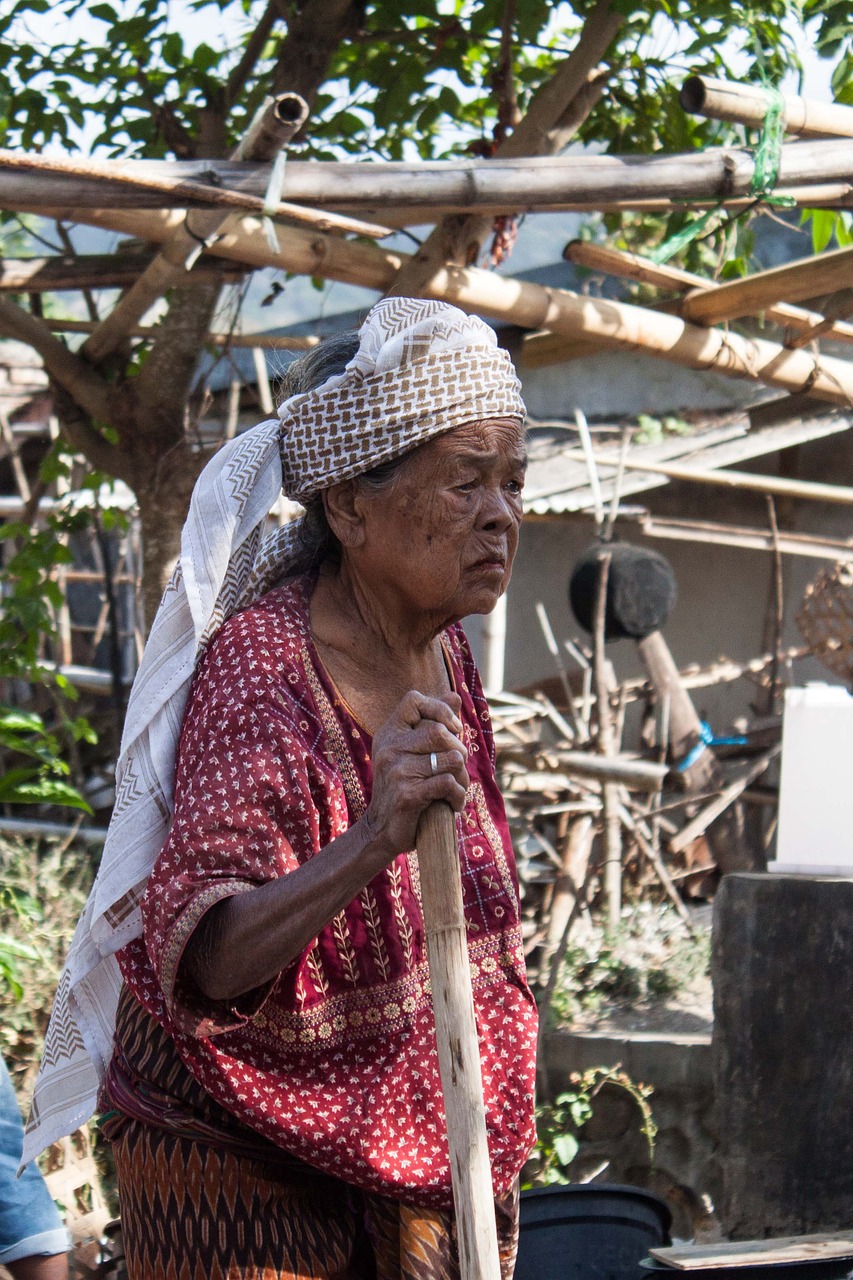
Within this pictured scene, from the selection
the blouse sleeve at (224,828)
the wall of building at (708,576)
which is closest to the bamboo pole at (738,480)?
the wall of building at (708,576)

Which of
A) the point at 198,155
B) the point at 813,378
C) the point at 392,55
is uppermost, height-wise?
the point at 392,55

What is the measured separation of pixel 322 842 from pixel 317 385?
649 mm

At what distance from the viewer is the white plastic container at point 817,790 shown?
3389 mm

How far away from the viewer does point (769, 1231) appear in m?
3.40

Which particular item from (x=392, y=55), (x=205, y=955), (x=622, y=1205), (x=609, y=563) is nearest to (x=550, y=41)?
(x=392, y=55)

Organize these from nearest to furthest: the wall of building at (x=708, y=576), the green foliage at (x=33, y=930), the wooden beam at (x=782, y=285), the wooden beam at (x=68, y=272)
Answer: the wooden beam at (x=782, y=285)
the wooden beam at (x=68, y=272)
the green foliage at (x=33, y=930)
the wall of building at (x=708, y=576)

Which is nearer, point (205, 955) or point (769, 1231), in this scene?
point (205, 955)

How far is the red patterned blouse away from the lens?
1.58 metres

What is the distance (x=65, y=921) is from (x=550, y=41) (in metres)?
3.87

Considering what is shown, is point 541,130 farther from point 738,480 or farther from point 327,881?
point 327,881

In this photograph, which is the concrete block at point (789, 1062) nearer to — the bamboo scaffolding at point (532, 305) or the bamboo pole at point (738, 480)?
the bamboo scaffolding at point (532, 305)

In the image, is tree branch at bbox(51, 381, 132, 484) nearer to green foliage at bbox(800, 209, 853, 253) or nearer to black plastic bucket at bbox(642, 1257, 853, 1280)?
green foliage at bbox(800, 209, 853, 253)

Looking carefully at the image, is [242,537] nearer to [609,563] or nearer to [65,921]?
[65,921]

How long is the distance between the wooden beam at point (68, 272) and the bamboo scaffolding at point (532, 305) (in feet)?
2.26
